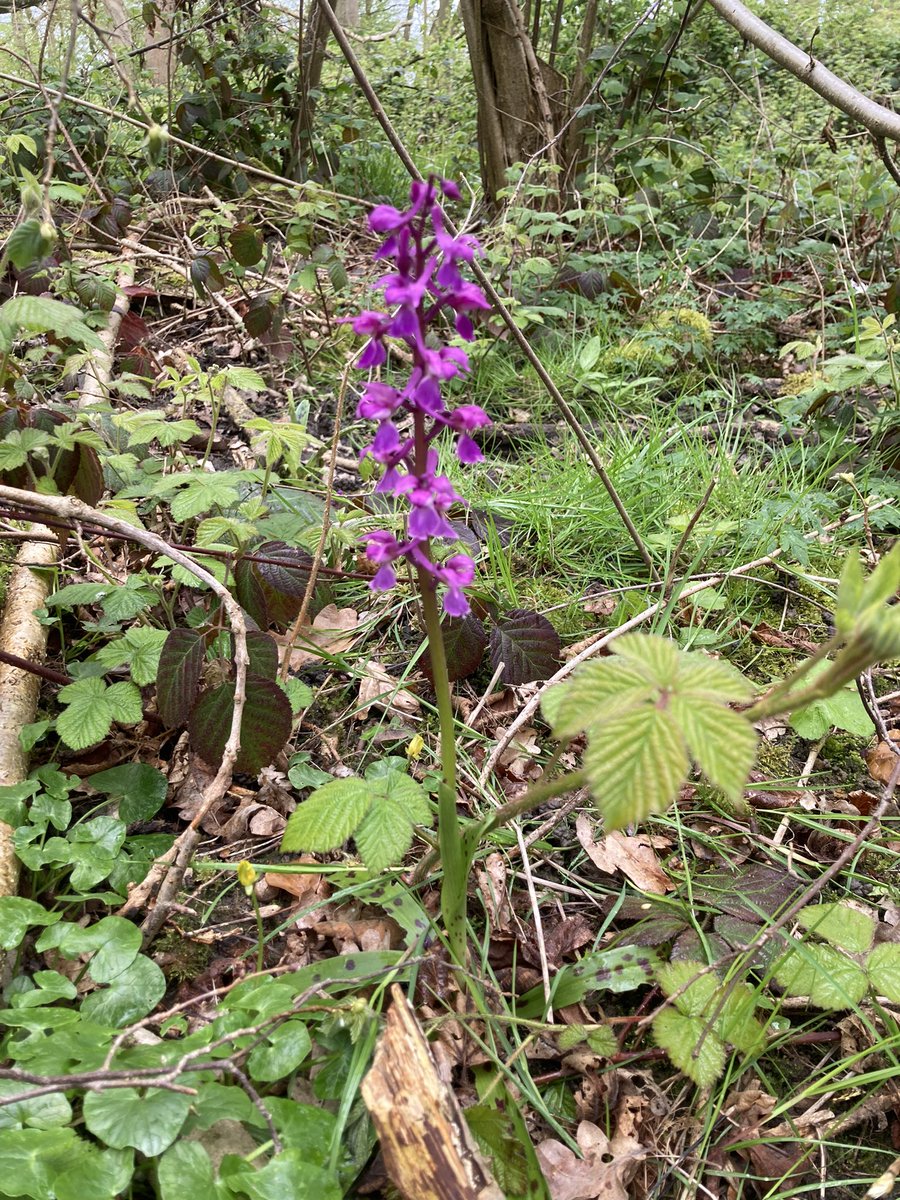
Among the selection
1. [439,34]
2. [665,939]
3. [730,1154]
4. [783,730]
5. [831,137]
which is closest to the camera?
[730,1154]

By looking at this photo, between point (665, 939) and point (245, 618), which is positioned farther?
point (245, 618)

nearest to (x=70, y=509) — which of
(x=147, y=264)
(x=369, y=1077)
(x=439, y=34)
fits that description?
(x=369, y=1077)

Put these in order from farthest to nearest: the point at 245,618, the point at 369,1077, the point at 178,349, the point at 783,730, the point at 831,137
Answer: the point at 178,349
the point at 831,137
the point at 783,730
the point at 245,618
the point at 369,1077

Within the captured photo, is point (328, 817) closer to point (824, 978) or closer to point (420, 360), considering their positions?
point (420, 360)

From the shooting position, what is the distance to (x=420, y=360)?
3.21ft

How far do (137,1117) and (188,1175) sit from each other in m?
0.09

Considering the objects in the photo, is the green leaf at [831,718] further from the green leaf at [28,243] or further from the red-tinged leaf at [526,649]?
the green leaf at [28,243]

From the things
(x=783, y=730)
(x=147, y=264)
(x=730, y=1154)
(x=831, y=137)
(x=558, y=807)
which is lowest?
(x=730, y=1154)

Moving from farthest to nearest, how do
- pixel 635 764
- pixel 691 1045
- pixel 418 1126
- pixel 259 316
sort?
pixel 259 316 → pixel 691 1045 → pixel 418 1126 → pixel 635 764

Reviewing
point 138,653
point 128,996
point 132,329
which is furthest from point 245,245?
point 128,996

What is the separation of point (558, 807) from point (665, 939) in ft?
1.32

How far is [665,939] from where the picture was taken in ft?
4.63

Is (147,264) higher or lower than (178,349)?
higher

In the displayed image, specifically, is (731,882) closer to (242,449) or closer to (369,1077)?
(369,1077)
